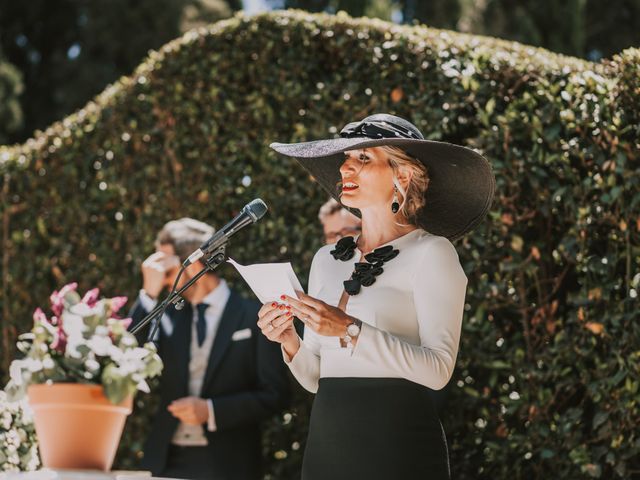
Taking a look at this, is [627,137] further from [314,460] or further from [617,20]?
[617,20]

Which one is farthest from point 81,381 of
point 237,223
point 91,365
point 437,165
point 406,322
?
point 437,165

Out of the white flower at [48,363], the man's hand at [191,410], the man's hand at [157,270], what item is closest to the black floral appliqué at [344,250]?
the white flower at [48,363]

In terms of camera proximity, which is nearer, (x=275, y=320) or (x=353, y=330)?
(x=353, y=330)

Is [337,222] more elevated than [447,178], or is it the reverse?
[447,178]

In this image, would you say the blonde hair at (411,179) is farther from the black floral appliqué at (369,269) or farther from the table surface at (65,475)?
the table surface at (65,475)

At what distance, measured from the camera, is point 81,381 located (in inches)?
88.2

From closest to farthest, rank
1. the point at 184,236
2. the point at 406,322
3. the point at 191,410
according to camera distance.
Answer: the point at 406,322
the point at 191,410
the point at 184,236

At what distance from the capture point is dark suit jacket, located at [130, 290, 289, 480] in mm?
4605

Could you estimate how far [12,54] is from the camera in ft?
63.1

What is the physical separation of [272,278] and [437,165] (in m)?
0.81

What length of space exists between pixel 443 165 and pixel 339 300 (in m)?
0.59

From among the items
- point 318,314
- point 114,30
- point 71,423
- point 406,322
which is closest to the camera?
point 71,423

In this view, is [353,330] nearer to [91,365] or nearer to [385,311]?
[385,311]

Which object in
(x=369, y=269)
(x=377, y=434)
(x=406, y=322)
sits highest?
(x=369, y=269)
